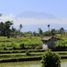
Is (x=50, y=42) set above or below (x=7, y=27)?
below

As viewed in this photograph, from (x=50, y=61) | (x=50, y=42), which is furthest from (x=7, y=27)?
(x=50, y=61)

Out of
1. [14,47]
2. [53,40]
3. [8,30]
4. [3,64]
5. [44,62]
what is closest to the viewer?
[44,62]

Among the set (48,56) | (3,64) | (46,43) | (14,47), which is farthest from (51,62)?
(46,43)

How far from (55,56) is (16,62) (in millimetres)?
9273

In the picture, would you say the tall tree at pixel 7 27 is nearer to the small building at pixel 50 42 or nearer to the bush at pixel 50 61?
the small building at pixel 50 42

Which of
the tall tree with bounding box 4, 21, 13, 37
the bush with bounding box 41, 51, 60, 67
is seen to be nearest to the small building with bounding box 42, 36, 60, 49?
the bush with bounding box 41, 51, 60, 67

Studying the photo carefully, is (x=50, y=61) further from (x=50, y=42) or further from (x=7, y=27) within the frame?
(x=7, y=27)

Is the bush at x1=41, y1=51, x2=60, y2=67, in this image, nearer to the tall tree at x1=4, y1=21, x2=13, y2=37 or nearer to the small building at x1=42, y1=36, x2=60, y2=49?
the small building at x1=42, y1=36, x2=60, y2=49

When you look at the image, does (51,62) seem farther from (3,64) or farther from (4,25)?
(4,25)

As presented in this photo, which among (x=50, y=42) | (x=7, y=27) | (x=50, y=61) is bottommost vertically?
(x=50, y=61)

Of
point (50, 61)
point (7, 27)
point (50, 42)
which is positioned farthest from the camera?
point (7, 27)

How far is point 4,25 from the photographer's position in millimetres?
103625

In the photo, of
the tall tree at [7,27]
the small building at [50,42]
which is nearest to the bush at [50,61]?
the small building at [50,42]

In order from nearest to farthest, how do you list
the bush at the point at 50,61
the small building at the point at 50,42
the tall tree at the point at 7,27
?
1. the bush at the point at 50,61
2. the small building at the point at 50,42
3. the tall tree at the point at 7,27
